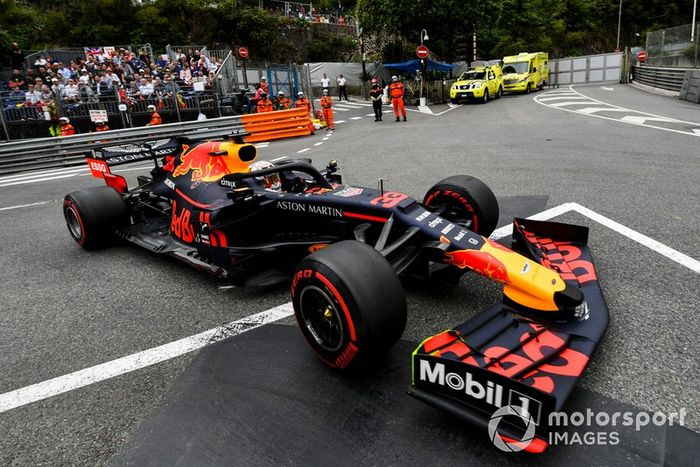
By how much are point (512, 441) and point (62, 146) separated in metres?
14.7

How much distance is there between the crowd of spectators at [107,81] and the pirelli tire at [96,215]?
11.7 meters

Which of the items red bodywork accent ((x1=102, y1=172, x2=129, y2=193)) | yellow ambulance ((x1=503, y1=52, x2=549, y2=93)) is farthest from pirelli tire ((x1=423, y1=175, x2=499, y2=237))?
yellow ambulance ((x1=503, y1=52, x2=549, y2=93))

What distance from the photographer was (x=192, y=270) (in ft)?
15.3

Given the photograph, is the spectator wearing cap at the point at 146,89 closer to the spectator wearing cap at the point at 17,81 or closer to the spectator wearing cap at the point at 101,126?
the spectator wearing cap at the point at 101,126

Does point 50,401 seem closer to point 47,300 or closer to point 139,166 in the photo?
point 47,300

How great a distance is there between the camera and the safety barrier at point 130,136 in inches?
504

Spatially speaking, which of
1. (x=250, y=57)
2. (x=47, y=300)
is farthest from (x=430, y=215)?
(x=250, y=57)

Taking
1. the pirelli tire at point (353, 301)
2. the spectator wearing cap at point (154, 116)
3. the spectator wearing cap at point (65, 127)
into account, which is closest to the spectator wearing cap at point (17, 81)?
the spectator wearing cap at point (65, 127)


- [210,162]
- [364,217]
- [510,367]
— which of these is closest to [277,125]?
[210,162]

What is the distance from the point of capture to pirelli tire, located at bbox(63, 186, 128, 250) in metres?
5.24

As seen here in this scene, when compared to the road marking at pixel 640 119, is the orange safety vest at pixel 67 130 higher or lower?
higher

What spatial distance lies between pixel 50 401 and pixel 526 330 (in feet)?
9.30

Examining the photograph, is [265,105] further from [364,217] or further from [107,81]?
[364,217]

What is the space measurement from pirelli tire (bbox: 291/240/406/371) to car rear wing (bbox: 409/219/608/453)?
0.84 ft
